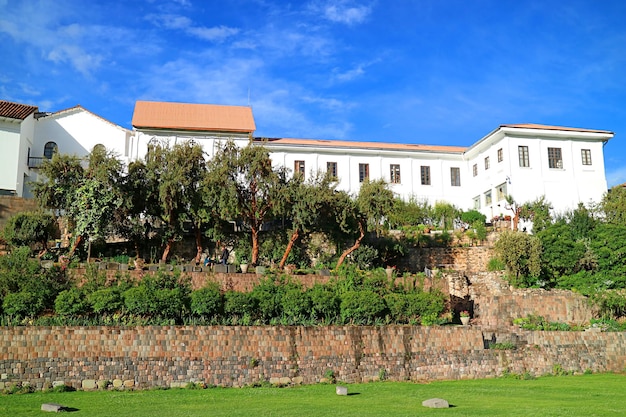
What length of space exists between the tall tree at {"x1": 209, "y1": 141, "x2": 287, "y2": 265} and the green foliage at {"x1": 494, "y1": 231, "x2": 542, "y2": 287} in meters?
12.1

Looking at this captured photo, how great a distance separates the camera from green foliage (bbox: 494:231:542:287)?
104 ft

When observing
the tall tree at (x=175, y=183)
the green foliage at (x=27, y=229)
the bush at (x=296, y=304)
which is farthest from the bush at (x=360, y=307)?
the green foliage at (x=27, y=229)

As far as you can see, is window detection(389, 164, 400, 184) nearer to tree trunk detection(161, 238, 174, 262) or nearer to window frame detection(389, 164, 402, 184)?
window frame detection(389, 164, 402, 184)

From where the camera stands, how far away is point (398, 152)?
149ft

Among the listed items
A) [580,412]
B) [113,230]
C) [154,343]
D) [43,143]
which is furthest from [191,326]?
[43,143]

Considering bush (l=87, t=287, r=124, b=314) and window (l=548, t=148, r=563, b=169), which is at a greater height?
window (l=548, t=148, r=563, b=169)

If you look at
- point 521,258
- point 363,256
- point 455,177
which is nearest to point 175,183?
point 363,256

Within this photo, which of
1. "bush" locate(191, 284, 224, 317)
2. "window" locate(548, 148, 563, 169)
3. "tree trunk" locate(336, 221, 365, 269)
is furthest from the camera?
"window" locate(548, 148, 563, 169)

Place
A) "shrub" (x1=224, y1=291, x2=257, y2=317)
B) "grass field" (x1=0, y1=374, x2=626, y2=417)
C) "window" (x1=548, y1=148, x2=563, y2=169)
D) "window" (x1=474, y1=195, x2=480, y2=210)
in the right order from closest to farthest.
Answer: "grass field" (x1=0, y1=374, x2=626, y2=417), "shrub" (x1=224, y1=291, x2=257, y2=317), "window" (x1=548, y1=148, x2=563, y2=169), "window" (x1=474, y1=195, x2=480, y2=210)

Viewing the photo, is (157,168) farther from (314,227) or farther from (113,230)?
(314,227)

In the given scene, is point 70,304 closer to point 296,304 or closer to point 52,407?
point 52,407

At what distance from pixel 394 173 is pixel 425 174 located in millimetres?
2421

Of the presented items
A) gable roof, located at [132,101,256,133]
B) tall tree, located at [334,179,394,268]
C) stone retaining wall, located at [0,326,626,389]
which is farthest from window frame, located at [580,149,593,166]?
gable roof, located at [132,101,256,133]

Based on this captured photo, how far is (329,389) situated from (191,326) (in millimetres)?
5483
